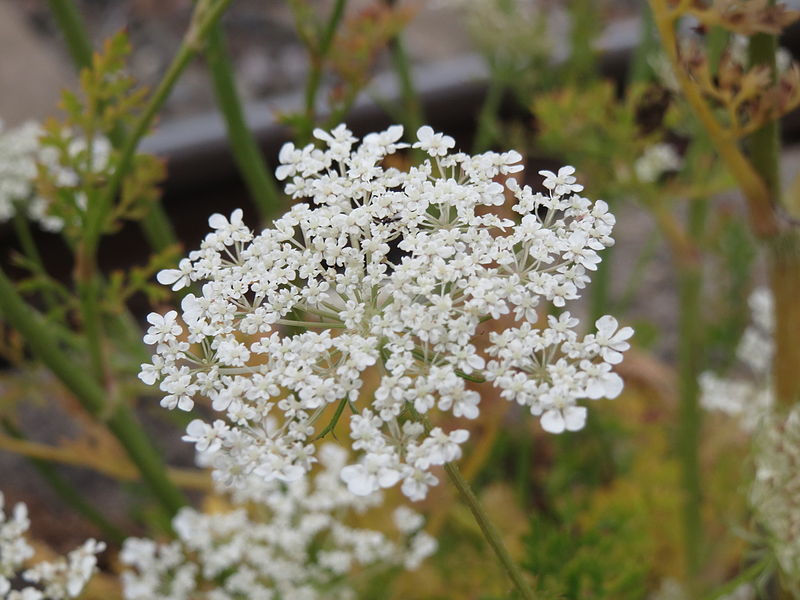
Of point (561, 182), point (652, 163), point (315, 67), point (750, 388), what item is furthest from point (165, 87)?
point (750, 388)

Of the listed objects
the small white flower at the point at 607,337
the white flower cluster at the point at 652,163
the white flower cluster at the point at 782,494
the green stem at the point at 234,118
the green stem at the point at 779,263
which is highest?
the green stem at the point at 234,118

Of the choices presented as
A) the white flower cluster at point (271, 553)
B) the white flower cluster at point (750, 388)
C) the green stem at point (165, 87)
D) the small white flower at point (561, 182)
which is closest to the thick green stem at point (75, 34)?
the green stem at point (165, 87)

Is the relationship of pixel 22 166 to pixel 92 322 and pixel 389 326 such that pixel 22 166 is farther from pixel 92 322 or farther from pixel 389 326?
pixel 389 326

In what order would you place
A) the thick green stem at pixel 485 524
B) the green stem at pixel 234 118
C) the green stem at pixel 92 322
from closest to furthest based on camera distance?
the thick green stem at pixel 485 524
the green stem at pixel 92 322
the green stem at pixel 234 118

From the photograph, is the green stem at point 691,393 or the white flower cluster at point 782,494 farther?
the green stem at point 691,393

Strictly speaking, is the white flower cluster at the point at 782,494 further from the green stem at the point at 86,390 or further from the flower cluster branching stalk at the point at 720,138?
the green stem at the point at 86,390

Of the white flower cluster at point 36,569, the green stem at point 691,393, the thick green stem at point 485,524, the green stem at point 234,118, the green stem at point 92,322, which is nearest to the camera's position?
the thick green stem at point 485,524

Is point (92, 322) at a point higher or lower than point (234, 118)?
lower
